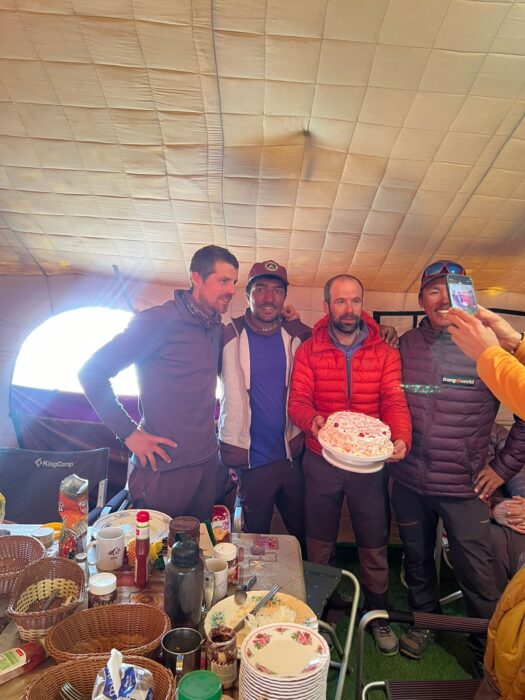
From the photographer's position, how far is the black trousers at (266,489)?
251 cm

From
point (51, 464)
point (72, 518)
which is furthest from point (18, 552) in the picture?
point (51, 464)

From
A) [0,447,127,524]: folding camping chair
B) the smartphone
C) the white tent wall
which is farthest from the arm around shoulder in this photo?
[0,447,127,524]: folding camping chair

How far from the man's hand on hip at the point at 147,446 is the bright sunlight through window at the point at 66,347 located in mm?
1574

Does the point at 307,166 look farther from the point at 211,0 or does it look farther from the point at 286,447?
the point at 286,447

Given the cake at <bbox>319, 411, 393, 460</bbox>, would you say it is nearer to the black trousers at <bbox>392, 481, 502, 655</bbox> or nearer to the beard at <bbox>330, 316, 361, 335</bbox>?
the beard at <bbox>330, 316, 361, 335</bbox>

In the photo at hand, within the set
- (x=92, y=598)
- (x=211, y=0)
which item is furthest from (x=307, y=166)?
(x=92, y=598)

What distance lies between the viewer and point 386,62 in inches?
69.3

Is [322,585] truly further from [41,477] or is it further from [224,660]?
[41,477]

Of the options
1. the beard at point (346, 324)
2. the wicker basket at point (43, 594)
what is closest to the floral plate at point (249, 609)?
the wicker basket at point (43, 594)

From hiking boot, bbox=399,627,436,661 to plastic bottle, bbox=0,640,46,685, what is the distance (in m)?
2.05

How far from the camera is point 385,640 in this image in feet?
7.84

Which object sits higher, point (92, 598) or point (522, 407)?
point (522, 407)

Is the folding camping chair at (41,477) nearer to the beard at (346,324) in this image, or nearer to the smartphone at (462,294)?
the beard at (346,324)

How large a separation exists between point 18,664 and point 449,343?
220cm
